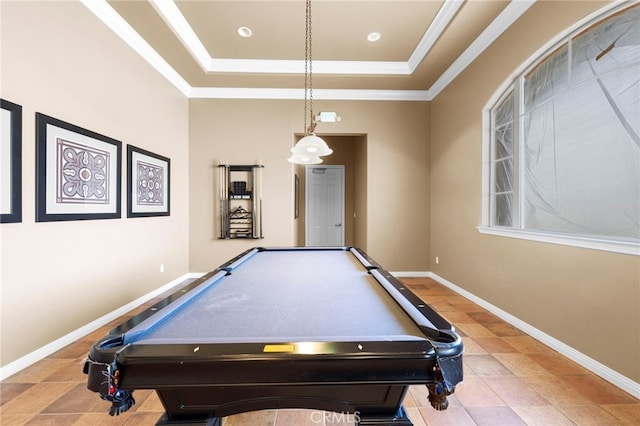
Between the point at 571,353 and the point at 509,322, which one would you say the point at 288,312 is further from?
the point at 509,322

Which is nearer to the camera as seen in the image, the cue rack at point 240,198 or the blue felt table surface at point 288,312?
the blue felt table surface at point 288,312

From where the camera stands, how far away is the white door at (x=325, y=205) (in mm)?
5969

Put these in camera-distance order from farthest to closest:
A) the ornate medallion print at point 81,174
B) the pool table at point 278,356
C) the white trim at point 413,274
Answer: the white trim at point 413,274 < the ornate medallion print at point 81,174 < the pool table at point 278,356

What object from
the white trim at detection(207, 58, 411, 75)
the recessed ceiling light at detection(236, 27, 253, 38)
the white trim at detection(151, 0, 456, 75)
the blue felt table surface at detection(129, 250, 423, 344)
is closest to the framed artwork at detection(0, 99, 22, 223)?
the blue felt table surface at detection(129, 250, 423, 344)

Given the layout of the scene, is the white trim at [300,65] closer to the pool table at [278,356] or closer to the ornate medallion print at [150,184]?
the ornate medallion print at [150,184]

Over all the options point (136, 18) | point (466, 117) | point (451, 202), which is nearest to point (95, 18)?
point (136, 18)

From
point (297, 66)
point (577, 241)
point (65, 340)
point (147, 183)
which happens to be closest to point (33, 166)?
point (147, 183)

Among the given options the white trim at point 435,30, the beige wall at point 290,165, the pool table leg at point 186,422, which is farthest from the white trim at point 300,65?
the pool table leg at point 186,422

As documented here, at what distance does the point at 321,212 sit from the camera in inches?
236

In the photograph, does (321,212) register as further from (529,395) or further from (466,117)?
(529,395)

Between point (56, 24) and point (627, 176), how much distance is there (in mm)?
4267

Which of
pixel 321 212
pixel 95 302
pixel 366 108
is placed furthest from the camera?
pixel 321 212

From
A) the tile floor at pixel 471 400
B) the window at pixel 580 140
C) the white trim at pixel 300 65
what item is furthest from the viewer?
the white trim at pixel 300 65

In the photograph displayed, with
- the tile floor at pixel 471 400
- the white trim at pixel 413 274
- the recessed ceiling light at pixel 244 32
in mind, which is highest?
the recessed ceiling light at pixel 244 32
